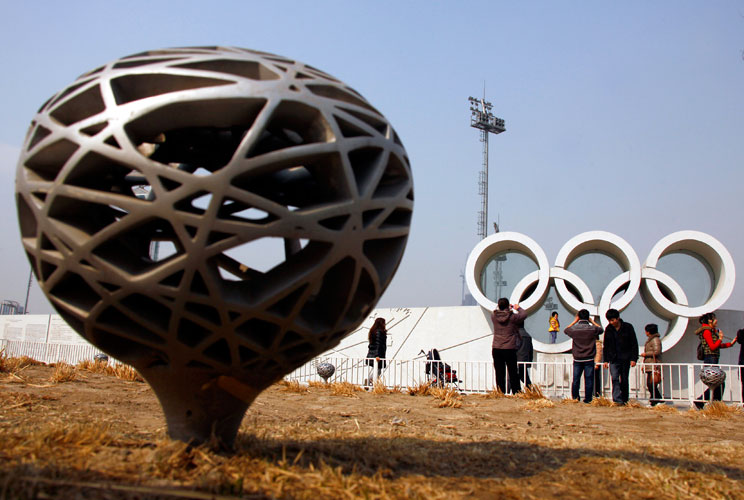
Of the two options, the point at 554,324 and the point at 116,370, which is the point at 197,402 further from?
the point at 554,324

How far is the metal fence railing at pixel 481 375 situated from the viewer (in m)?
13.0

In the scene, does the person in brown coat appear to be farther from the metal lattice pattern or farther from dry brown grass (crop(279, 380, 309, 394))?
the metal lattice pattern

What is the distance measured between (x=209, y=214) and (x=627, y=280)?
53.0ft

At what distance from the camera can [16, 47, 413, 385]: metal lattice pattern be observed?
333cm

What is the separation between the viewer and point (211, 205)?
3.20 meters

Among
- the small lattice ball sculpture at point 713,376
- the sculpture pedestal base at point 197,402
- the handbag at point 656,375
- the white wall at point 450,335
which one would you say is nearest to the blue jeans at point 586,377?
the handbag at point 656,375

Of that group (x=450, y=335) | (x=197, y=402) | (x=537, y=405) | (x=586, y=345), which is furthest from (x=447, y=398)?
(x=450, y=335)

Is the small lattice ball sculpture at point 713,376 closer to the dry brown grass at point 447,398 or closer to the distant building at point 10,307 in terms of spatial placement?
the dry brown grass at point 447,398

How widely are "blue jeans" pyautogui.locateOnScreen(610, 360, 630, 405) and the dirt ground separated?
1.45 m

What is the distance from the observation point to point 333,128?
3.55 m

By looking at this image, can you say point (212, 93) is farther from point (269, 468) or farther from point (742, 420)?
point (742, 420)

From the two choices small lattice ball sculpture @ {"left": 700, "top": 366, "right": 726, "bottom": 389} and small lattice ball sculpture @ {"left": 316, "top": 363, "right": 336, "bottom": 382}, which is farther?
small lattice ball sculpture @ {"left": 316, "top": 363, "right": 336, "bottom": 382}

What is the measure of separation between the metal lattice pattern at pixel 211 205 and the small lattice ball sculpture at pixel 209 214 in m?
0.01

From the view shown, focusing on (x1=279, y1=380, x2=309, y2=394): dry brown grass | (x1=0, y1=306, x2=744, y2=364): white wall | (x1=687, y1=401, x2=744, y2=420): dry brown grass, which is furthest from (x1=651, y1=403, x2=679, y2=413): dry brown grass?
(x1=0, y1=306, x2=744, y2=364): white wall
